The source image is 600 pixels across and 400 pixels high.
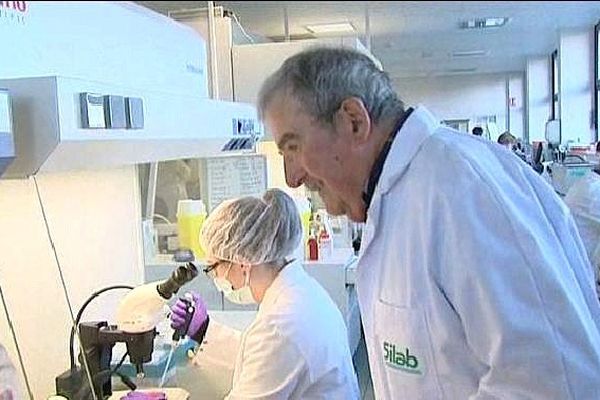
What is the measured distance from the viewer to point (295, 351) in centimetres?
171

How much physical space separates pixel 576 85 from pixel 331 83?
8.68m

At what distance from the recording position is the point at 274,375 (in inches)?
66.6

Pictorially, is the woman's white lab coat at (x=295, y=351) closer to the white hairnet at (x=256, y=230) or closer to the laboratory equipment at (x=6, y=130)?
the white hairnet at (x=256, y=230)

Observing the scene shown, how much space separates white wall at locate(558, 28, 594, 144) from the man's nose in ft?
26.5

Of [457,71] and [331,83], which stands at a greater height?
[457,71]

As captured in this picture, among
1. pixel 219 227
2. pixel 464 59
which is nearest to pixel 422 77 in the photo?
pixel 464 59

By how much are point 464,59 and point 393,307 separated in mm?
10868

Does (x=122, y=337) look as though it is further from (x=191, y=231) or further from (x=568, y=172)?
(x=568, y=172)

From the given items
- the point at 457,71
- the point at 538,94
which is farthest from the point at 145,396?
the point at 457,71

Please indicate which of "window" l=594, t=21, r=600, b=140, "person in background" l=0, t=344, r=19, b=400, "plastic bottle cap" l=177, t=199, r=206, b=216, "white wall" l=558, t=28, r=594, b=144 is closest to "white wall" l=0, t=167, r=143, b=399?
"person in background" l=0, t=344, r=19, b=400

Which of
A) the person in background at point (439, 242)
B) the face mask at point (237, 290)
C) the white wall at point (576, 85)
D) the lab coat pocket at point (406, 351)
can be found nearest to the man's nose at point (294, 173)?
the person in background at point (439, 242)

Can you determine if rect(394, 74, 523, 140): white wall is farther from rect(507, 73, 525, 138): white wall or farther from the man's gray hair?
the man's gray hair

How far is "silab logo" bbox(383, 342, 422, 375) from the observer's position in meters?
1.12

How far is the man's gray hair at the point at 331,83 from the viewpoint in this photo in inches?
43.7
